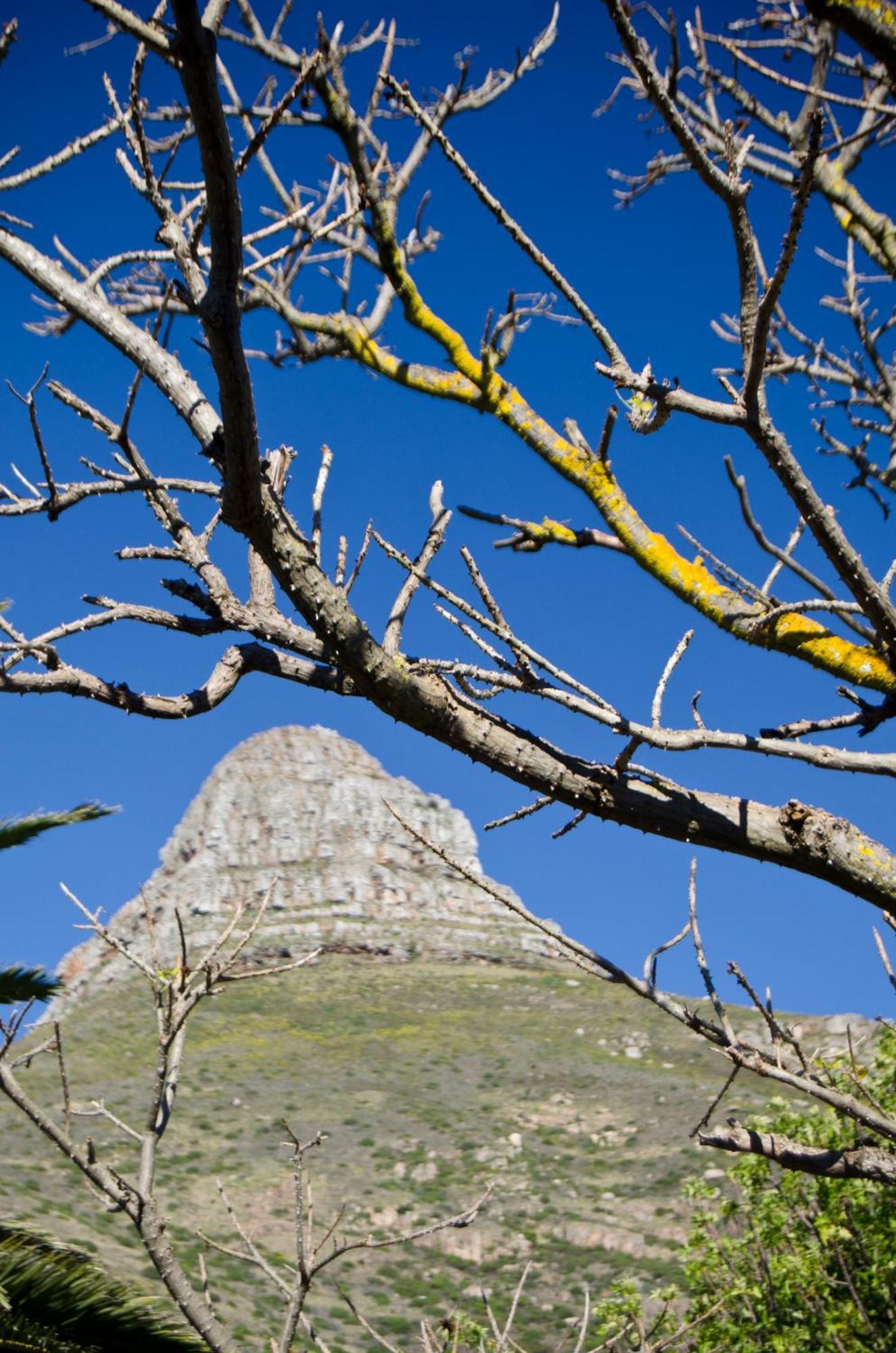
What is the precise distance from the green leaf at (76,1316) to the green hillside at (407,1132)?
58.0 feet

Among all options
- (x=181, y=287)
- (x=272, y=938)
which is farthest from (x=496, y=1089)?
(x=181, y=287)

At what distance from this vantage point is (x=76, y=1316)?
634 centimetres

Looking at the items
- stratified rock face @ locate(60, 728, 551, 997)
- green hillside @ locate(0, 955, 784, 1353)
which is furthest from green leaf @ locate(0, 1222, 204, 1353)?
stratified rock face @ locate(60, 728, 551, 997)

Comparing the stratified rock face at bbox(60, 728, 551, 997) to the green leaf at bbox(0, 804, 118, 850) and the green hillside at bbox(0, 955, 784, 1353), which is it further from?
the green leaf at bbox(0, 804, 118, 850)

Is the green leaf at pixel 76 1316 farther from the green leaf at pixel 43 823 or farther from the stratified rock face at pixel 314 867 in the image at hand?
the stratified rock face at pixel 314 867

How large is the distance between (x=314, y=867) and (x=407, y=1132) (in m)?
50.6

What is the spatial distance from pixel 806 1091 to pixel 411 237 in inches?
219

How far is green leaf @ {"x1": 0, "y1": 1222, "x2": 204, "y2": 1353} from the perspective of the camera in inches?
247

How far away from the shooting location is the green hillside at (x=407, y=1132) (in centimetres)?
3017

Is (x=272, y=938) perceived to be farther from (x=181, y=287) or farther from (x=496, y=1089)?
(x=181, y=287)

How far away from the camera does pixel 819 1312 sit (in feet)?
26.7

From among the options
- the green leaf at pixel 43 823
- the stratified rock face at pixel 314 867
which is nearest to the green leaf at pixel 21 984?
the green leaf at pixel 43 823

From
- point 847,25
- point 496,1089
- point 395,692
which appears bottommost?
point 395,692

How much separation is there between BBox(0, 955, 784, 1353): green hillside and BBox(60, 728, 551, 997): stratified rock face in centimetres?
782
